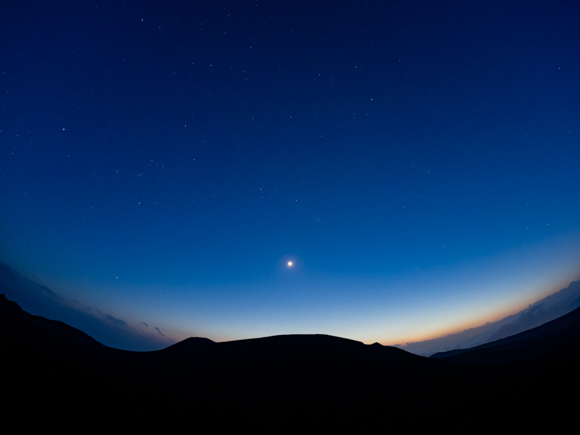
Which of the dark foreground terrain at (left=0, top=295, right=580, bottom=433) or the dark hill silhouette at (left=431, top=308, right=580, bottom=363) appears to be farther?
the dark hill silhouette at (left=431, top=308, right=580, bottom=363)

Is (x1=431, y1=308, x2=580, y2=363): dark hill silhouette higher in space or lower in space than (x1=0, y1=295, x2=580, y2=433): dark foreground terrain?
lower

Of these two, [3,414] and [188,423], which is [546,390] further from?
[3,414]

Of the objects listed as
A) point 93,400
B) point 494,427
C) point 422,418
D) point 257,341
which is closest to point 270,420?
point 422,418

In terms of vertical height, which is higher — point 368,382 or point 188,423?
point 188,423

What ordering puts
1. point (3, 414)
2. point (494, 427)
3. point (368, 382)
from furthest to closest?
1. point (368, 382)
2. point (494, 427)
3. point (3, 414)

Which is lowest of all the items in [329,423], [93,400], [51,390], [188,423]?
[329,423]

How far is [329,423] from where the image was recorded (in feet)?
31.0

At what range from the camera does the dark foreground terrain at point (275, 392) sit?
8.26 m

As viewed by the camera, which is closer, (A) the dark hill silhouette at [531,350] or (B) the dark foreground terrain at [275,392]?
(B) the dark foreground terrain at [275,392]

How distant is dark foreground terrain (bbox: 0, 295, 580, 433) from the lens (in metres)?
8.26

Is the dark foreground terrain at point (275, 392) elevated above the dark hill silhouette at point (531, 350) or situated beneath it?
elevated above

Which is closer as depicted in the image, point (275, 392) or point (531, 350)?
point (275, 392)

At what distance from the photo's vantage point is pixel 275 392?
473 inches

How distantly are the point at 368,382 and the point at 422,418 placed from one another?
13.9 feet
